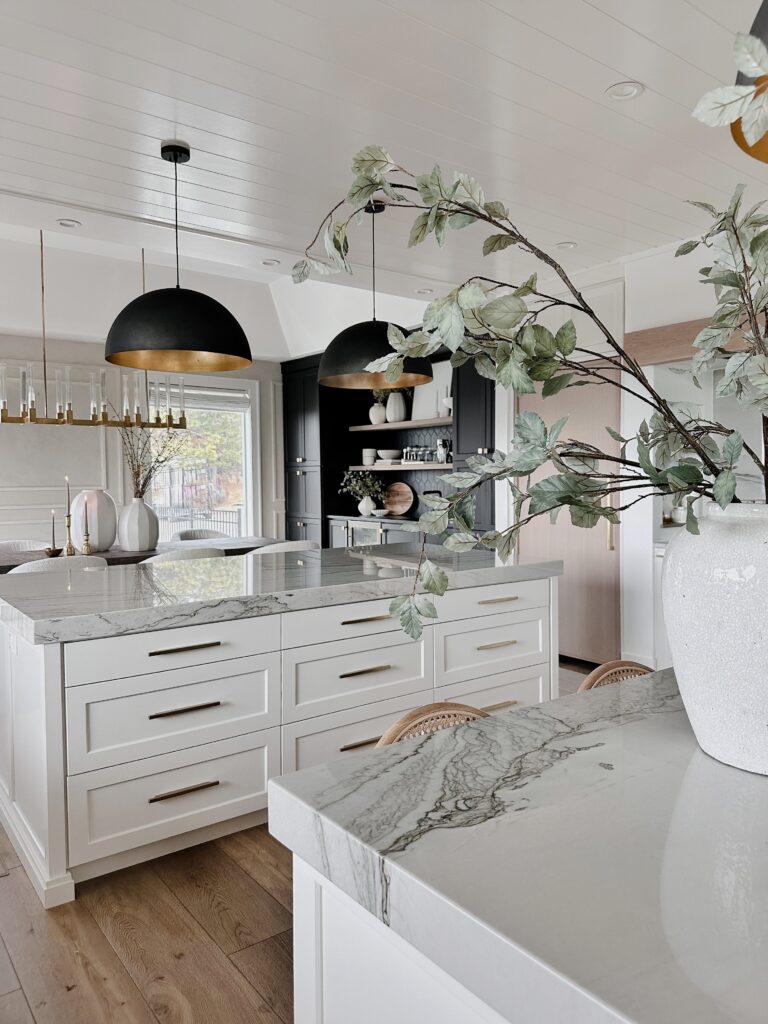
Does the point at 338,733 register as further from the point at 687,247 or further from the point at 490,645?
the point at 687,247

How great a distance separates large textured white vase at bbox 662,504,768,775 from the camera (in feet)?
2.55

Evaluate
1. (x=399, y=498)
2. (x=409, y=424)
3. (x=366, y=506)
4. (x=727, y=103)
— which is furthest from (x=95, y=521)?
(x=727, y=103)

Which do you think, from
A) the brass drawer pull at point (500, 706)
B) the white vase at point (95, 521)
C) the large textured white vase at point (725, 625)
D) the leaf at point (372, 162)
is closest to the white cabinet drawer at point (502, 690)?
the brass drawer pull at point (500, 706)

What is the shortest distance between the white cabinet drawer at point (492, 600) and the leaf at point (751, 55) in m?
2.35

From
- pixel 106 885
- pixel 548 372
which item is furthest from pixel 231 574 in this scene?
pixel 548 372

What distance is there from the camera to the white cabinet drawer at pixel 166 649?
2.07 m

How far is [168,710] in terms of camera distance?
2.24 metres

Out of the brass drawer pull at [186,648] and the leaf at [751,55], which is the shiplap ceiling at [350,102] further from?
the leaf at [751,55]

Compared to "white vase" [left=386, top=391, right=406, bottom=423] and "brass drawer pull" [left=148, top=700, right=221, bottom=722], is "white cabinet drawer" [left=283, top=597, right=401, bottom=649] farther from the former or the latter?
"white vase" [left=386, top=391, right=406, bottom=423]

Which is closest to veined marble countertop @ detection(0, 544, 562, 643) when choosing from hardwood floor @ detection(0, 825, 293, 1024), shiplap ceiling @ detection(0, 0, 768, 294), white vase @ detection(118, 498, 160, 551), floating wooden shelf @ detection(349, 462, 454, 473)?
hardwood floor @ detection(0, 825, 293, 1024)

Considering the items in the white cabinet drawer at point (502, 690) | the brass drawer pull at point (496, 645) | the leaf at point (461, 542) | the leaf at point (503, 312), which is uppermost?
the leaf at point (503, 312)

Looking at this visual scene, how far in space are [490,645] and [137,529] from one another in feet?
9.18

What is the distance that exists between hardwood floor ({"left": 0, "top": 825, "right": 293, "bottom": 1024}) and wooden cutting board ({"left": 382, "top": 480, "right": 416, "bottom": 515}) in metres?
5.21

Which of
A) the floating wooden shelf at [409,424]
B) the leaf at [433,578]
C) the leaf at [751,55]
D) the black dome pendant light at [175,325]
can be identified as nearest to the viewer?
the leaf at [751,55]
